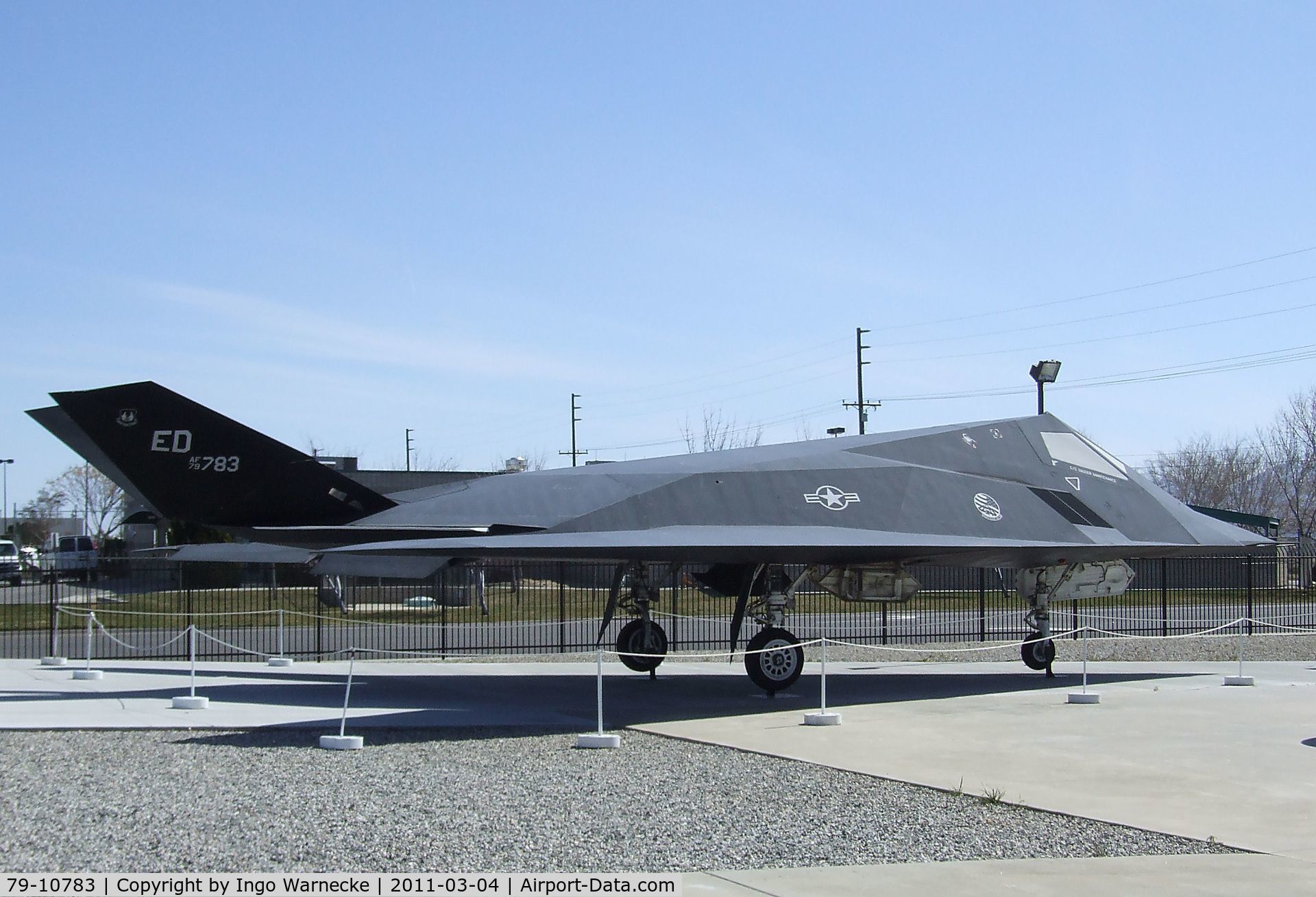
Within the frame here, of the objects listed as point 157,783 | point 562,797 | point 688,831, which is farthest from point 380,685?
point 688,831

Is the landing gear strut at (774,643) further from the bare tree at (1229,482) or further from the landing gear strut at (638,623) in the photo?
the bare tree at (1229,482)

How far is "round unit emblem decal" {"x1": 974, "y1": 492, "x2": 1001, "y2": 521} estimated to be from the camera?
14406mm

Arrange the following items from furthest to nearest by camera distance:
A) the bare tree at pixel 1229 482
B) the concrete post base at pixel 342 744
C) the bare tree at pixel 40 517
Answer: the bare tree at pixel 40 517
the bare tree at pixel 1229 482
the concrete post base at pixel 342 744

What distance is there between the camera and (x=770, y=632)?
13.9 meters

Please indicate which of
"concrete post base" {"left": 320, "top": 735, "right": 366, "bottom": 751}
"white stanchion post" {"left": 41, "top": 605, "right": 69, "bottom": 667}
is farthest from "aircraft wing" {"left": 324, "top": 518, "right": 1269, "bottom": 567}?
"white stanchion post" {"left": 41, "top": 605, "right": 69, "bottom": 667}

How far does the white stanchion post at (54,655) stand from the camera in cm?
1762

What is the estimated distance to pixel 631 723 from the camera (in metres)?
11.5

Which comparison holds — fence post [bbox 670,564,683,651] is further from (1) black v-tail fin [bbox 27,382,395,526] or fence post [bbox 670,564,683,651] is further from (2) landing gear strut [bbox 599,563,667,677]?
(1) black v-tail fin [bbox 27,382,395,526]

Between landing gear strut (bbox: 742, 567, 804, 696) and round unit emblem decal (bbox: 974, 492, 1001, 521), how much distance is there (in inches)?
91.9

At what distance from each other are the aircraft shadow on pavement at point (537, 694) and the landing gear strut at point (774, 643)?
26 cm

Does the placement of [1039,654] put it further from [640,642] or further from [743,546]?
[743,546]

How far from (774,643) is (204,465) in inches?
275

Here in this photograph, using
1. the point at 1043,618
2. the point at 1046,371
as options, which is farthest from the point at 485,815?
the point at 1046,371

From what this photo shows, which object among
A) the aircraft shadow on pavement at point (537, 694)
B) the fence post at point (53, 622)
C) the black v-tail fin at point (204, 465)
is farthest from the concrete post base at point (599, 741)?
the fence post at point (53, 622)
